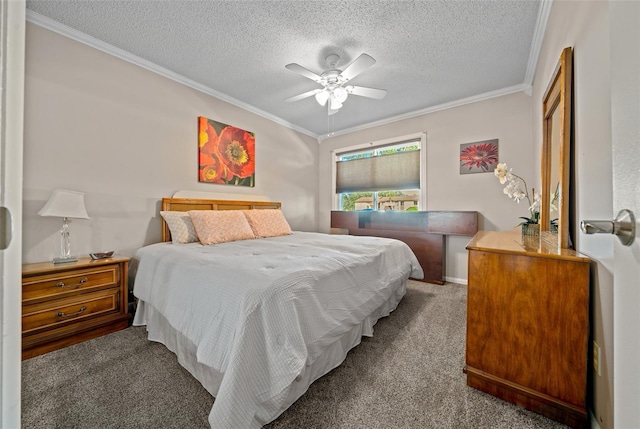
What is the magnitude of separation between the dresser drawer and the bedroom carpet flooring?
1.41 ft

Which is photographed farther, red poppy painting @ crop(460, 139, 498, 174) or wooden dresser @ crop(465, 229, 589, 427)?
red poppy painting @ crop(460, 139, 498, 174)

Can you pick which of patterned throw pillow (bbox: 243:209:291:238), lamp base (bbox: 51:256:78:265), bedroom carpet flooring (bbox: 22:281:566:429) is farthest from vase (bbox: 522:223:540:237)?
lamp base (bbox: 51:256:78:265)

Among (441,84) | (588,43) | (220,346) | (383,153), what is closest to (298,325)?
(220,346)

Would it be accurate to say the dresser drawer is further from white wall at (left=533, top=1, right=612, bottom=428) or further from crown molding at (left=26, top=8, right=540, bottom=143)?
white wall at (left=533, top=1, right=612, bottom=428)

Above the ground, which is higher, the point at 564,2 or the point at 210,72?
the point at 210,72

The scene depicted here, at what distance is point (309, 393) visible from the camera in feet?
4.84

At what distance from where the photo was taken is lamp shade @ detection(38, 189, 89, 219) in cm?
203

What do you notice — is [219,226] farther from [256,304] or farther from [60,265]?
[256,304]

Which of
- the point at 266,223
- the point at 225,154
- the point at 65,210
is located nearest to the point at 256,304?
the point at 65,210

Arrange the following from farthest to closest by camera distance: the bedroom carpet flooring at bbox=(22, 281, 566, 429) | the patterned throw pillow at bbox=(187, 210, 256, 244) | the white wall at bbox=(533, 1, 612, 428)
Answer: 1. the patterned throw pillow at bbox=(187, 210, 256, 244)
2. the bedroom carpet flooring at bbox=(22, 281, 566, 429)
3. the white wall at bbox=(533, 1, 612, 428)

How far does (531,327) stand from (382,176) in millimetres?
3350

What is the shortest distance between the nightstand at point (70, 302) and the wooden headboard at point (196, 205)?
665 mm

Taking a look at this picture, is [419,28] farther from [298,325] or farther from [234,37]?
[298,325]

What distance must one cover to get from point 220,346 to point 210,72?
2.97 m
